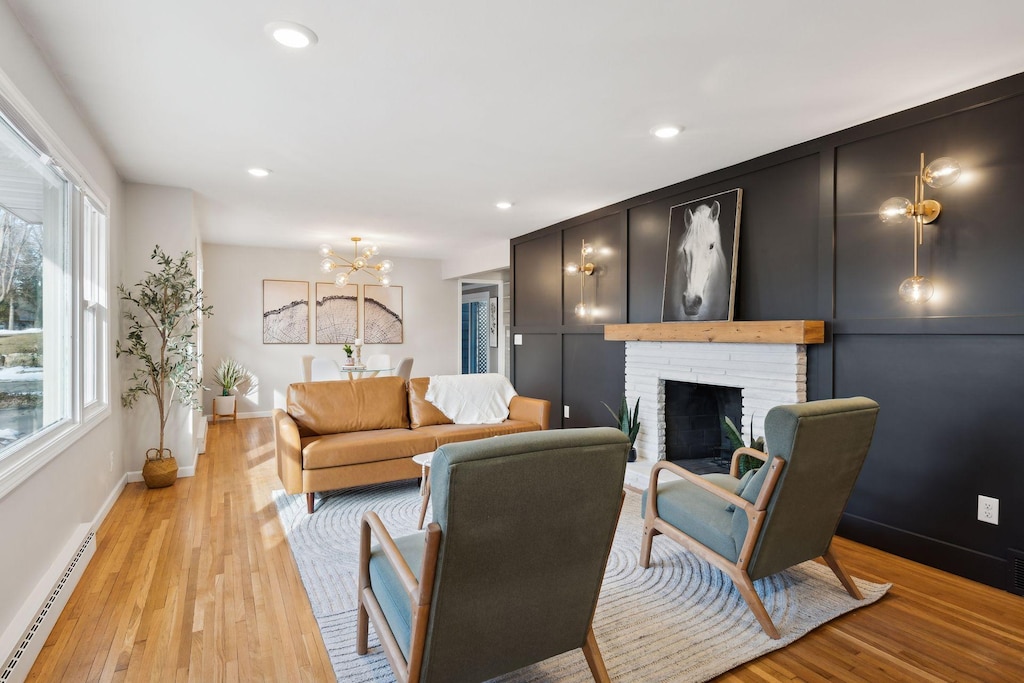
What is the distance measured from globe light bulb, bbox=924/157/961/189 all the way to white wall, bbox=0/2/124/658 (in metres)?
3.83

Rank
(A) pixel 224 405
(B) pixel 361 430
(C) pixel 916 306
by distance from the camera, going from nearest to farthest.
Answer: (C) pixel 916 306
(B) pixel 361 430
(A) pixel 224 405

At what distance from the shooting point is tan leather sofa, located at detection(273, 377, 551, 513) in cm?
354

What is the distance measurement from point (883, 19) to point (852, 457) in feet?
5.57

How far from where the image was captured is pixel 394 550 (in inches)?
62.2

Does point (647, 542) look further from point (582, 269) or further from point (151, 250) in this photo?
point (151, 250)

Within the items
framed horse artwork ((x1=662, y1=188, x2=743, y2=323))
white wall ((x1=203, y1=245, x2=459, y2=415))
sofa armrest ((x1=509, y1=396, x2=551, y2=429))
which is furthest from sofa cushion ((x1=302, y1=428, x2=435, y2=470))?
white wall ((x1=203, y1=245, x2=459, y2=415))

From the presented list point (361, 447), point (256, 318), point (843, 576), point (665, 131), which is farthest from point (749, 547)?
point (256, 318)

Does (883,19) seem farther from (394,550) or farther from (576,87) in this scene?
(394,550)

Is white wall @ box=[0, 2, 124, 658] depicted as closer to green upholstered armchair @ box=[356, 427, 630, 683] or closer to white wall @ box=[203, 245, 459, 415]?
green upholstered armchair @ box=[356, 427, 630, 683]

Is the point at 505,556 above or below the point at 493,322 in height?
below

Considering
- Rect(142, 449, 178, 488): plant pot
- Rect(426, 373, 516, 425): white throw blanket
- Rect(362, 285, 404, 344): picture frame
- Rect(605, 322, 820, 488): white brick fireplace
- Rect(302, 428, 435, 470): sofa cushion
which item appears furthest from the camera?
Rect(362, 285, 404, 344): picture frame

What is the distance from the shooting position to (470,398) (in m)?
4.51

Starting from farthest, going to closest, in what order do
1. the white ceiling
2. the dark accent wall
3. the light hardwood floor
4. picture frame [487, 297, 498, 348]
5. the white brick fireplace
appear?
picture frame [487, 297, 498, 348] → the white brick fireplace → the dark accent wall → the white ceiling → the light hardwood floor

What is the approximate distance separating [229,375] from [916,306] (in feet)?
23.7
